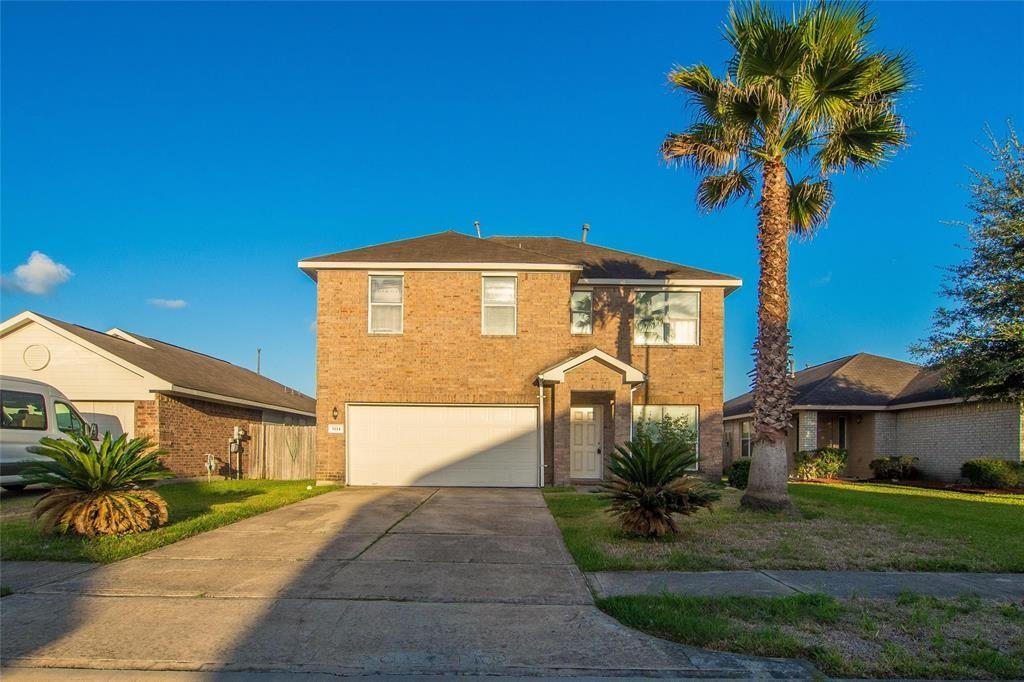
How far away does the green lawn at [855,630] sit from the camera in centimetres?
455

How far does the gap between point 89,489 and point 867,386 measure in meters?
23.6

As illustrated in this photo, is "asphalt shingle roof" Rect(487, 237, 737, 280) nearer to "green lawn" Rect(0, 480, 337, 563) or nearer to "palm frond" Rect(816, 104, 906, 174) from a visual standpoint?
"palm frond" Rect(816, 104, 906, 174)

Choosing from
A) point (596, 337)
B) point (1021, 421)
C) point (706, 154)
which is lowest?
point (1021, 421)

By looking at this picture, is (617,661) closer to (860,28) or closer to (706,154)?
(706,154)

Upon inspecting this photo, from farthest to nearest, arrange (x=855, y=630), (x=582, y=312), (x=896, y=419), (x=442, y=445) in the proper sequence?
(x=896, y=419) → (x=582, y=312) → (x=442, y=445) → (x=855, y=630)

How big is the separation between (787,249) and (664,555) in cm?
644

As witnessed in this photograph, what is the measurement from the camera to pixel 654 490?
8.63 metres

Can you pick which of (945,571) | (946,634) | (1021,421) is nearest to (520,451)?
(945,571)

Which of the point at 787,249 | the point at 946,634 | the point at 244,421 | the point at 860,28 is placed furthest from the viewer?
the point at 244,421

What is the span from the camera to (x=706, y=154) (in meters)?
12.1

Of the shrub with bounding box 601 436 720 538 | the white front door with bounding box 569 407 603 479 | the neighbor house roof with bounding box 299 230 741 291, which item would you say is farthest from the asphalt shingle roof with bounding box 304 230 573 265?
the shrub with bounding box 601 436 720 538

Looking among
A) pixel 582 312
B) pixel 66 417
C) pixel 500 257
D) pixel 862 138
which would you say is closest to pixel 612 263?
pixel 582 312

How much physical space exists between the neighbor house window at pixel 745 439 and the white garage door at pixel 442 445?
46.6 feet

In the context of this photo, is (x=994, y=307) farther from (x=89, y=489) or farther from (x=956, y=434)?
(x=89, y=489)
